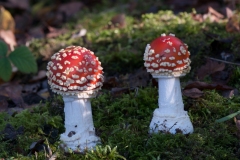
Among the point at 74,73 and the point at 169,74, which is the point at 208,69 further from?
the point at 74,73

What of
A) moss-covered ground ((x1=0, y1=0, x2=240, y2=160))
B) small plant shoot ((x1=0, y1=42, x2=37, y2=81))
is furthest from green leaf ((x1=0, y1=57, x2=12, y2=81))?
moss-covered ground ((x1=0, y1=0, x2=240, y2=160))

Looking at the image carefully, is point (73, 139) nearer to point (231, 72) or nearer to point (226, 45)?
point (231, 72)

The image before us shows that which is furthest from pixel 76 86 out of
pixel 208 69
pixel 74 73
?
pixel 208 69

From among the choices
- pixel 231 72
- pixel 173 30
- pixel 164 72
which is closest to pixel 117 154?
pixel 164 72

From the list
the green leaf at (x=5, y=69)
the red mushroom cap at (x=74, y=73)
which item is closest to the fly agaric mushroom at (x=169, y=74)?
the red mushroom cap at (x=74, y=73)

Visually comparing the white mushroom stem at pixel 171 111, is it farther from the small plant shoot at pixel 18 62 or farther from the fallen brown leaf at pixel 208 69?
the small plant shoot at pixel 18 62

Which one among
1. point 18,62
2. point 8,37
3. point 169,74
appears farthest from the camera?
point 8,37
